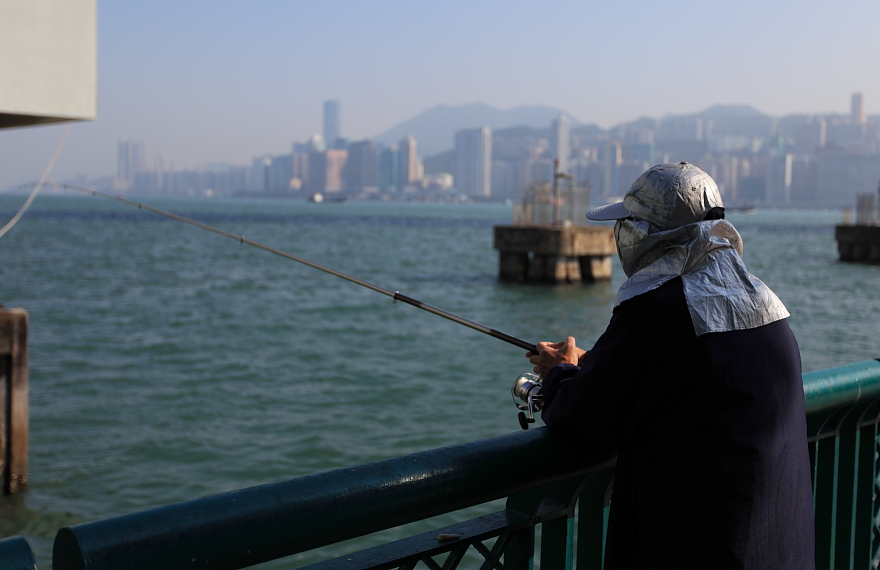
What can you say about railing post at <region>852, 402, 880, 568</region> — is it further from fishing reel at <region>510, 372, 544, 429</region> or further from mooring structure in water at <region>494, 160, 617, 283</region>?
mooring structure in water at <region>494, 160, 617, 283</region>

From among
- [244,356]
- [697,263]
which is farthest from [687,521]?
[244,356]

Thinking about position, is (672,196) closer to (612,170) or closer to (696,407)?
(696,407)

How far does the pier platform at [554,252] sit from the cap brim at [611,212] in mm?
27597

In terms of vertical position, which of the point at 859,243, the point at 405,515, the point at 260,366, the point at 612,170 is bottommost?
the point at 260,366

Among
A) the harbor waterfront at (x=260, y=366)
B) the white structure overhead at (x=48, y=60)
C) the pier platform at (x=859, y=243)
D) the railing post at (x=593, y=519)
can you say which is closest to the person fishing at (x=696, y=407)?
the railing post at (x=593, y=519)

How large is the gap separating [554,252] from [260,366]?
15944 mm

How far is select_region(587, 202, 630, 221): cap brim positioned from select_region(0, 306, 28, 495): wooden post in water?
6.81m

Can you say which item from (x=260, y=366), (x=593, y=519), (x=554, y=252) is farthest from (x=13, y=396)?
(x=554, y=252)

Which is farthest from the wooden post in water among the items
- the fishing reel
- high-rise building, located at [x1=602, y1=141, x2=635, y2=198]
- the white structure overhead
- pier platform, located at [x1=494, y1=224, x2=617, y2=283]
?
high-rise building, located at [x1=602, y1=141, x2=635, y2=198]

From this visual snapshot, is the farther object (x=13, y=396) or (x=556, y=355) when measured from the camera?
(x=13, y=396)

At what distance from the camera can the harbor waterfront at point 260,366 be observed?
32.0 feet

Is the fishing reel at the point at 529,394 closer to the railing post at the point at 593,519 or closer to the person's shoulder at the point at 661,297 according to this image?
the railing post at the point at 593,519

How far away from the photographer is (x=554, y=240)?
2969cm

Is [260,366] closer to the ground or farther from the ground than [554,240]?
closer to the ground
